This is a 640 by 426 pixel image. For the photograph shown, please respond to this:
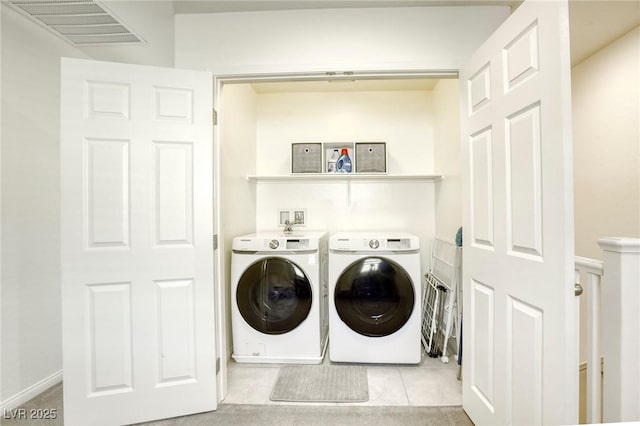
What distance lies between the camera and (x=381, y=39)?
1.75 metres

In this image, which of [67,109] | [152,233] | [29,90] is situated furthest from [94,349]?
[29,90]

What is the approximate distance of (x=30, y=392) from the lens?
5.65 feet

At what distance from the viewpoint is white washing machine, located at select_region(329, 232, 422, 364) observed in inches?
84.6

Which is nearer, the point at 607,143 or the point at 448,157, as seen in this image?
the point at 607,143

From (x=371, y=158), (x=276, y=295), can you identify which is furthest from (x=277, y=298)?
(x=371, y=158)

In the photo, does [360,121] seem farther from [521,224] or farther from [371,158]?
[521,224]

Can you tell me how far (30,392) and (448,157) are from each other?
3.36m

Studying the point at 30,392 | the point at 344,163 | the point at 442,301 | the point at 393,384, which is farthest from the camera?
the point at 344,163

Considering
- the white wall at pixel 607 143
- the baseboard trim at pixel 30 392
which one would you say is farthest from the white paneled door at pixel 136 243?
the white wall at pixel 607 143

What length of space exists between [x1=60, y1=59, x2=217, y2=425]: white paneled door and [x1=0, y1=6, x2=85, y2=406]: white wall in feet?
1.53

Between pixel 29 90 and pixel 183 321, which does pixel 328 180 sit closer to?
pixel 183 321

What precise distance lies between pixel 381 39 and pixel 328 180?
4.84ft

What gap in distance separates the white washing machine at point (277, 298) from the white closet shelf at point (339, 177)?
0.76m

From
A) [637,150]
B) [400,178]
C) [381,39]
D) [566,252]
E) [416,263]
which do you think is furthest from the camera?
[400,178]
